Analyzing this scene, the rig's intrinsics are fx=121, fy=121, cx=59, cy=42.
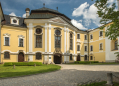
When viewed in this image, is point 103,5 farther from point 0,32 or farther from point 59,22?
point 0,32

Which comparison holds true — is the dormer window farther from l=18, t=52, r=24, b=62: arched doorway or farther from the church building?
l=18, t=52, r=24, b=62: arched doorway

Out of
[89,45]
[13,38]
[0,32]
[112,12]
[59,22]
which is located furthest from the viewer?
[89,45]

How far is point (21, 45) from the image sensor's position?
3027cm

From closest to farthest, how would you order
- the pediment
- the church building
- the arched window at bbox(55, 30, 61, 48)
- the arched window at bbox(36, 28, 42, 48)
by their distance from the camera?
the church building → the arched window at bbox(36, 28, 42, 48) → the pediment → the arched window at bbox(55, 30, 61, 48)

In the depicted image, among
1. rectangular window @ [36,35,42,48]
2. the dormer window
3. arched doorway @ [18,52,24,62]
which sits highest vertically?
the dormer window

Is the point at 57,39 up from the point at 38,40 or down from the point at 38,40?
up

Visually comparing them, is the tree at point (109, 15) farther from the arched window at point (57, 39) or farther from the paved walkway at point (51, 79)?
the arched window at point (57, 39)

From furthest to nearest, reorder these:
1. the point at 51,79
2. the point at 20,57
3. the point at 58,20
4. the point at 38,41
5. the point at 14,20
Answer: the point at 58,20 → the point at 14,20 → the point at 38,41 → the point at 20,57 → the point at 51,79

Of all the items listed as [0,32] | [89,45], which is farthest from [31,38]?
[89,45]

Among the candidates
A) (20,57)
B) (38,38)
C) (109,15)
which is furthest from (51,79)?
(20,57)

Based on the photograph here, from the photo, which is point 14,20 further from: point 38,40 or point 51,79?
Result: point 51,79

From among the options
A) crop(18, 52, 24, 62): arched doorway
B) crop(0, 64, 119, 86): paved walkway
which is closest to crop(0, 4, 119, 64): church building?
crop(18, 52, 24, 62): arched doorway

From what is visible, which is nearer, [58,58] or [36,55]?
[36,55]

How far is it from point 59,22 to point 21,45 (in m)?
11.3
